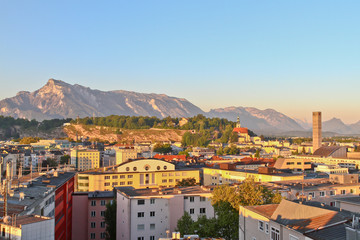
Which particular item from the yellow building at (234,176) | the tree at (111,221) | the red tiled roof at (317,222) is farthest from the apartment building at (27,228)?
the yellow building at (234,176)

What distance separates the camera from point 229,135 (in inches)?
6599

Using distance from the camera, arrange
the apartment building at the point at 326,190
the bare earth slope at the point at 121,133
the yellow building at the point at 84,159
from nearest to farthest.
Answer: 1. the apartment building at the point at 326,190
2. the yellow building at the point at 84,159
3. the bare earth slope at the point at 121,133

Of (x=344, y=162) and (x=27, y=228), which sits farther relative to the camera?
(x=344, y=162)

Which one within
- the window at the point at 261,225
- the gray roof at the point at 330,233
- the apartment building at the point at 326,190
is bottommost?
the apartment building at the point at 326,190

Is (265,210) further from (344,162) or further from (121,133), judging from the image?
(121,133)

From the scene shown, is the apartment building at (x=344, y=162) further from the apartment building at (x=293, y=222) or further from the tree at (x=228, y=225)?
the apartment building at (x=293, y=222)

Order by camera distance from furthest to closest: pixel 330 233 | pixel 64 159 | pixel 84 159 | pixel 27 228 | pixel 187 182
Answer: pixel 64 159 → pixel 84 159 → pixel 187 182 → pixel 27 228 → pixel 330 233

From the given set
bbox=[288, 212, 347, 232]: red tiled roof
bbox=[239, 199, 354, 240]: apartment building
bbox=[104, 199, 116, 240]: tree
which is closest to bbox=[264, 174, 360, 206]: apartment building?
bbox=[239, 199, 354, 240]: apartment building

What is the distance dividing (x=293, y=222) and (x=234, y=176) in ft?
108

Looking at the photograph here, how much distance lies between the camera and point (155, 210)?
2344cm

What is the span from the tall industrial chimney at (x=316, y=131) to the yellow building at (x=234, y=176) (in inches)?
3028

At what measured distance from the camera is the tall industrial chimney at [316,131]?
11862 centimetres

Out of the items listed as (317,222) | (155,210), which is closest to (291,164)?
(155,210)

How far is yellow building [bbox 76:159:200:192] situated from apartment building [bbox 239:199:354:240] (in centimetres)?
3079
